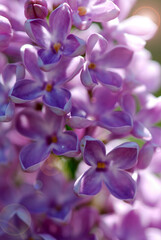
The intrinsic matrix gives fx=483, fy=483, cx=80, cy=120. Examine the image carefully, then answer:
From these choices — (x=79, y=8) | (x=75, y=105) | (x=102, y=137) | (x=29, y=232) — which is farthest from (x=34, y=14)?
(x=29, y=232)

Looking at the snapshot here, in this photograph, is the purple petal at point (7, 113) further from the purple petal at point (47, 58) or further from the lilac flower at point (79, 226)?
the lilac flower at point (79, 226)

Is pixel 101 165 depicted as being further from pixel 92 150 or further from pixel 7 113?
pixel 7 113

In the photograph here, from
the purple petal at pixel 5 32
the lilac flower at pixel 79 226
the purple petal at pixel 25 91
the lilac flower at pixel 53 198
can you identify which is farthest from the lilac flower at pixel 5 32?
the lilac flower at pixel 79 226

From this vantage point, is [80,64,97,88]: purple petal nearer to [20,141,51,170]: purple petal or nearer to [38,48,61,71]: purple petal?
[38,48,61,71]: purple petal

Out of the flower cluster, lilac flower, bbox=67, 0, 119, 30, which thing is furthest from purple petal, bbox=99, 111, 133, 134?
lilac flower, bbox=67, 0, 119, 30

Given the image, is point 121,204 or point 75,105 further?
point 121,204

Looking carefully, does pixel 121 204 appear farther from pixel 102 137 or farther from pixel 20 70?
pixel 20 70
